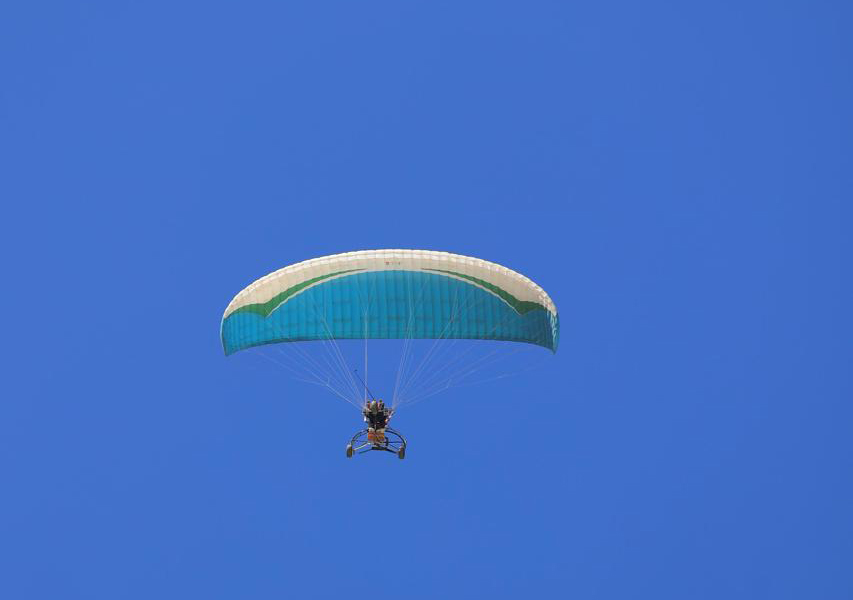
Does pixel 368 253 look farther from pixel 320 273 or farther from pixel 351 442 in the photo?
pixel 351 442

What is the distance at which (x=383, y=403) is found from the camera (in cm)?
4375

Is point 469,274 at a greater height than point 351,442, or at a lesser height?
greater

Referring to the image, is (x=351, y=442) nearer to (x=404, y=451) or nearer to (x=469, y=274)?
(x=404, y=451)

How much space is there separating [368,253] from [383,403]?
12.8 feet

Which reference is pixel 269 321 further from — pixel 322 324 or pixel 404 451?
pixel 404 451

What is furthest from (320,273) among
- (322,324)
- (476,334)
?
(476,334)

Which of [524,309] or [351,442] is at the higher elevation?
[524,309]

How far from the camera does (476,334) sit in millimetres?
44500

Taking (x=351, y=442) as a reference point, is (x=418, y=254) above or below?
above

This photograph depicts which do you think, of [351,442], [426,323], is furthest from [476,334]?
[351,442]

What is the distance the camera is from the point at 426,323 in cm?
4434

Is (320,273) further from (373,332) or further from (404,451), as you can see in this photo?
(404,451)

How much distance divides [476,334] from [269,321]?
209 inches

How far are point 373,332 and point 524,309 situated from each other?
156 inches
